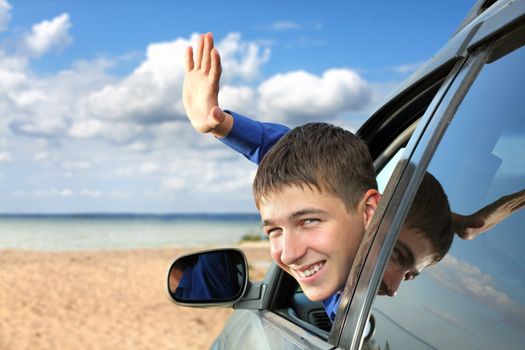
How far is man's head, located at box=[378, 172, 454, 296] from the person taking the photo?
Result: 1.40 metres

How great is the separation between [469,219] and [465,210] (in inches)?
0.9

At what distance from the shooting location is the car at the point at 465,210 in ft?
3.90

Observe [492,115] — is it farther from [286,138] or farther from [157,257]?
[157,257]

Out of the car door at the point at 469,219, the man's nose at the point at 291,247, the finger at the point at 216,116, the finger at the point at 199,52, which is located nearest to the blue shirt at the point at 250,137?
the finger at the point at 216,116

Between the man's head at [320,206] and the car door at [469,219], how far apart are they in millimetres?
197

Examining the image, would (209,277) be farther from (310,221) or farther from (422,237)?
(422,237)

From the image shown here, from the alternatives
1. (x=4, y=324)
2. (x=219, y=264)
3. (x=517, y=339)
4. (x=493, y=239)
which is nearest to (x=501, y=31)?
(x=493, y=239)

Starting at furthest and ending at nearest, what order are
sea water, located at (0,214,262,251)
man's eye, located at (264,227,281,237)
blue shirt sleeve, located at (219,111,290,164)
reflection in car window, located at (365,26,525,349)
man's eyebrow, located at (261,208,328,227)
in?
1. sea water, located at (0,214,262,251)
2. blue shirt sleeve, located at (219,111,290,164)
3. man's eye, located at (264,227,281,237)
4. man's eyebrow, located at (261,208,328,227)
5. reflection in car window, located at (365,26,525,349)

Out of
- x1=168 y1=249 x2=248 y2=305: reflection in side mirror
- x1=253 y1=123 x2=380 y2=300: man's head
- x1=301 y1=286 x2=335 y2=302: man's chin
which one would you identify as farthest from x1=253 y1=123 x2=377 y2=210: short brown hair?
x1=168 y1=249 x2=248 y2=305: reflection in side mirror

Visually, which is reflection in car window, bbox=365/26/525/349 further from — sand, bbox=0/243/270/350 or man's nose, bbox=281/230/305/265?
sand, bbox=0/243/270/350

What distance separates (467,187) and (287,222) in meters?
0.60

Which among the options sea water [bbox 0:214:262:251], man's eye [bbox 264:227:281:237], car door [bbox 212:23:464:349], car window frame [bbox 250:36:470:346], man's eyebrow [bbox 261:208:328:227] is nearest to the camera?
car window frame [bbox 250:36:470:346]

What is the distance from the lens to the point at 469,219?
4.28 ft

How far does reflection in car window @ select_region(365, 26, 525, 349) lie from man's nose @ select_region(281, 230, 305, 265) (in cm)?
38
